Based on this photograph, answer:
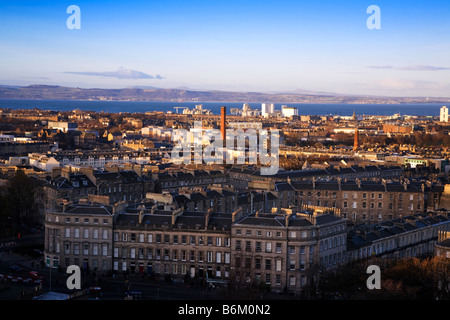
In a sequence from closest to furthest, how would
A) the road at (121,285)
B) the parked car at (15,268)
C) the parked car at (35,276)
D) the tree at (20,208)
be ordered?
the road at (121,285) < the parked car at (35,276) < the parked car at (15,268) < the tree at (20,208)

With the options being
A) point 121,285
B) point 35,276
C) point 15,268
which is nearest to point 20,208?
point 15,268

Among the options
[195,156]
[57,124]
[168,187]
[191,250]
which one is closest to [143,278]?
[191,250]

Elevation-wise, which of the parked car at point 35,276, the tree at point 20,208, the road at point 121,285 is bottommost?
the road at point 121,285

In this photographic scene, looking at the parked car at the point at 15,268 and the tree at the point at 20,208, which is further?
the tree at the point at 20,208

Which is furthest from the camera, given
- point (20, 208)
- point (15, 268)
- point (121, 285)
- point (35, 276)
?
point (20, 208)

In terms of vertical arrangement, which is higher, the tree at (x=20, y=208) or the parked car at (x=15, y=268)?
the tree at (x=20, y=208)

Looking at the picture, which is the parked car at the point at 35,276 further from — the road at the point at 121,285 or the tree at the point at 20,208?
the tree at the point at 20,208

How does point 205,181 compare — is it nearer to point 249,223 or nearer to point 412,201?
point 412,201

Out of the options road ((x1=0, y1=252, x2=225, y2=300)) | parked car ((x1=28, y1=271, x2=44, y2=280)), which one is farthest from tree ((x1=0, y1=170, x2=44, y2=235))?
parked car ((x1=28, y1=271, x2=44, y2=280))

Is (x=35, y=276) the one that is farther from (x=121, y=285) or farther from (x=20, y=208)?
(x=20, y=208)

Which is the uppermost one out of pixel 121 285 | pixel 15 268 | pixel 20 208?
pixel 20 208

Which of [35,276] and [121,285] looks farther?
[35,276]

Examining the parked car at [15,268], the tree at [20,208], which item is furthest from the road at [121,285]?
the tree at [20,208]
